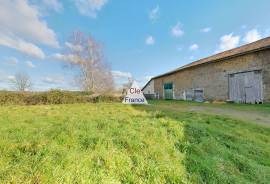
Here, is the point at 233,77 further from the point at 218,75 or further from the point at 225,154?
the point at 225,154

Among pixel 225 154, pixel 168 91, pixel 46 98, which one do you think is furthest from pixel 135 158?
pixel 168 91

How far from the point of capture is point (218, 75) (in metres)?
16.2

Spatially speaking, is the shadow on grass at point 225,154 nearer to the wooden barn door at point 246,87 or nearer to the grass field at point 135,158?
the grass field at point 135,158

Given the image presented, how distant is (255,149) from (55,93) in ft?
44.3

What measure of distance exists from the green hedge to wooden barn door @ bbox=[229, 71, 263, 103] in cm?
1105

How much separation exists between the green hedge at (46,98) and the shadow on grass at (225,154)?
454 inches

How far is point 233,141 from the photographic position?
14.6ft

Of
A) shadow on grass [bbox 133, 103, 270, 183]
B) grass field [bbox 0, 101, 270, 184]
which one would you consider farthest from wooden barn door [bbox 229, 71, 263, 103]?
grass field [bbox 0, 101, 270, 184]

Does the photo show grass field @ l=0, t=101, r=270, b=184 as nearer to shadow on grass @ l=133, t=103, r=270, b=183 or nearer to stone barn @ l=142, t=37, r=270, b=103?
shadow on grass @ l=133, t=103, r=270, b=183

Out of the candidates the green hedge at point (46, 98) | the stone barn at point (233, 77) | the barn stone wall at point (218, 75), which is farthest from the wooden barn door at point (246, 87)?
the green hedge at point (46, 98)

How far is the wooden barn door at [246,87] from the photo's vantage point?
1301 centimetres

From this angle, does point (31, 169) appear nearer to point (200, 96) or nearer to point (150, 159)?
point (150, 159)

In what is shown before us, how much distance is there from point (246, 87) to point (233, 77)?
1402 millimetres

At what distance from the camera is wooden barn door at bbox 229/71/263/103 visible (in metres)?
13.0
